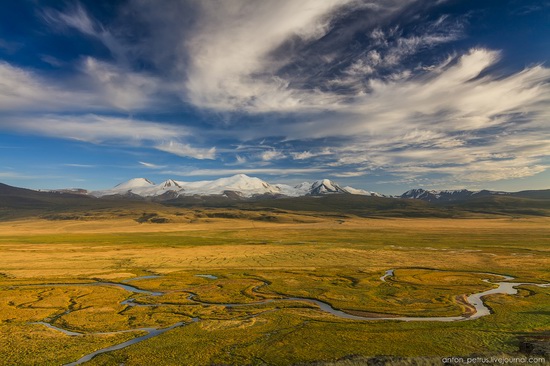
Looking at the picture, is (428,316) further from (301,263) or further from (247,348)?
(301,263)

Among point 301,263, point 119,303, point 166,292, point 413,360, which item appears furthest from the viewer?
point 301,263

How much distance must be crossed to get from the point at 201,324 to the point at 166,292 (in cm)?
2317

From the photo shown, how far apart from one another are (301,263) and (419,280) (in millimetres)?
34683

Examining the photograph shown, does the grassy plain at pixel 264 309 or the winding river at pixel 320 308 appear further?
the winding river at pixel 320 308

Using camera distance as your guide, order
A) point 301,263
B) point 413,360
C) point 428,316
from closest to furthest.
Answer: point 413,360, point 428,316, point 301,263

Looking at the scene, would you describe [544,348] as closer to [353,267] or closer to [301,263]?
[353,267]

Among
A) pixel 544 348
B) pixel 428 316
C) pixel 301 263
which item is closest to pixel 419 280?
pixel 428 316

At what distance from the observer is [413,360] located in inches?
1102

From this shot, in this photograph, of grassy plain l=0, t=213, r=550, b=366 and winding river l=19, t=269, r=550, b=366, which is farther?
winding river l=19, t=269, r=550, b=366

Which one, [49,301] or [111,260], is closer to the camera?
[49,301]

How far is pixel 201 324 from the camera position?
4172 centimetres

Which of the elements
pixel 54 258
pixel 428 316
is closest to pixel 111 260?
pixel 54 258

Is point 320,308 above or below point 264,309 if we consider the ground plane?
below

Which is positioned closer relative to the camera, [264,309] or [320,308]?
[264,309]
